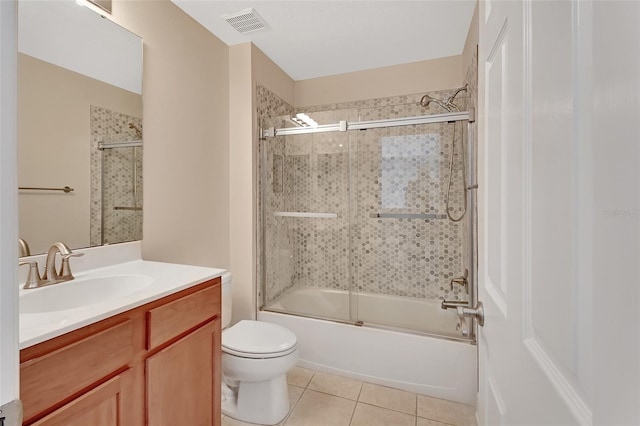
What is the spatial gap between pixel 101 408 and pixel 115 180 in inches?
42.3

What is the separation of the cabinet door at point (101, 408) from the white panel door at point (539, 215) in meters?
1.08

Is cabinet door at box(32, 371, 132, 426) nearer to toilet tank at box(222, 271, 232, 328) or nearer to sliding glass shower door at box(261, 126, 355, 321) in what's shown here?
toilet tank at box(222, 271, 232, 328)

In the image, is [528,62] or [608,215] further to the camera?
[528,62]

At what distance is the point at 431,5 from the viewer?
1896 mm

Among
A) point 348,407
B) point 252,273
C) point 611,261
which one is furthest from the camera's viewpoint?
point 252,273

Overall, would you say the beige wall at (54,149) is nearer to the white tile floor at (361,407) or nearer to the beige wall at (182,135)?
the beige wall at (182,135)

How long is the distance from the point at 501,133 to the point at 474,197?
4.90 ft

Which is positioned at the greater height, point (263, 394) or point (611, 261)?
point (611, 261)

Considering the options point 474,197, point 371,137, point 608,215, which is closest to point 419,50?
point 371,137

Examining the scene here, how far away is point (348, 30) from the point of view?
2.16 m

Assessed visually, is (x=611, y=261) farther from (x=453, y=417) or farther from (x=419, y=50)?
(x=419, y=50)

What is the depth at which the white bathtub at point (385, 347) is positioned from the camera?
1907 mm

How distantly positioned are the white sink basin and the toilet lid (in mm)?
639

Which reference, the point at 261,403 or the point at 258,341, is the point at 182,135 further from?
the point at 261,403
